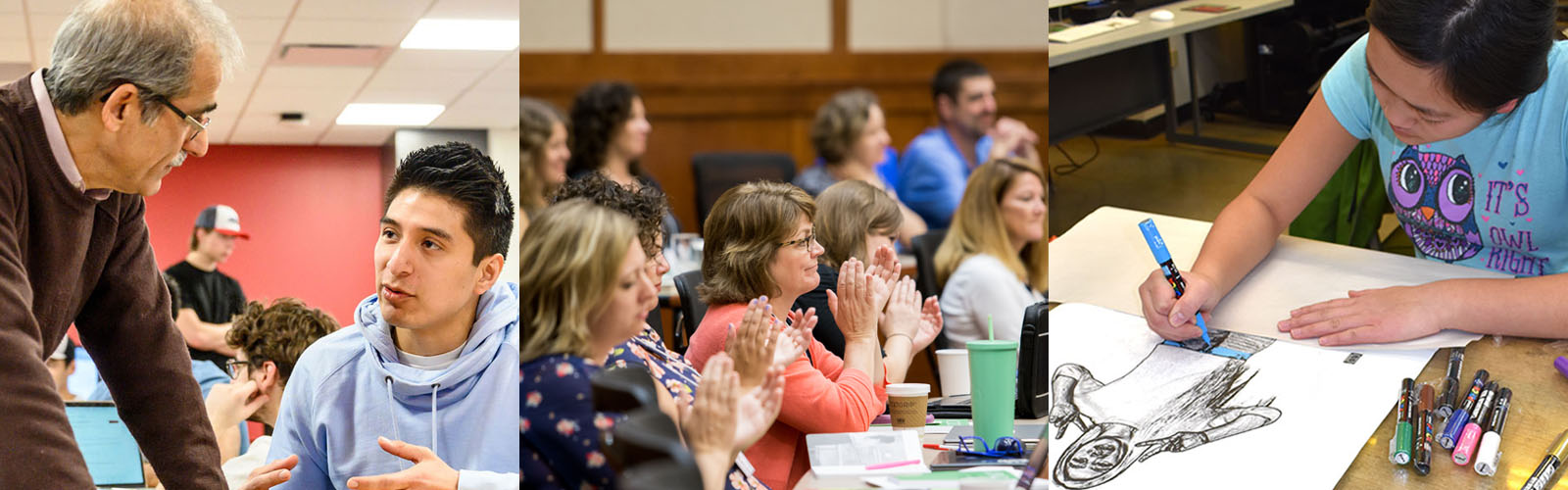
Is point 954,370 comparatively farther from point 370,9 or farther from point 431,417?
point 370,9

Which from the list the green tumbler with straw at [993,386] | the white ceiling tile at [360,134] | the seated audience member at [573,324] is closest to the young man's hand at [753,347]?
the seated audience member at [573,324]

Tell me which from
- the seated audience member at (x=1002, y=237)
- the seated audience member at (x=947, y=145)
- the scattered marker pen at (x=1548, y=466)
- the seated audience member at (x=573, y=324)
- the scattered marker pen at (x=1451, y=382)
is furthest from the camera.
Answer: the seated audience member at (x=947, y=145)

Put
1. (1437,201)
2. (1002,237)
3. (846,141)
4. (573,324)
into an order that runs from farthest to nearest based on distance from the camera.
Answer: (1002,237) < (846,141) < (1437,201) < (573,324)

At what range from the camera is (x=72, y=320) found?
1.12 m

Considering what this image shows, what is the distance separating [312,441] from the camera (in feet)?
3.90

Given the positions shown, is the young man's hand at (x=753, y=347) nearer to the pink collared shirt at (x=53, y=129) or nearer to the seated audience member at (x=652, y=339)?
the seated audience member at (x=652, y=339)

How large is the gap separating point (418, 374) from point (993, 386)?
0.61 m

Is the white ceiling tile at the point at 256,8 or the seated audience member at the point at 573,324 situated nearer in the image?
the seated audience member at the point at 573,324

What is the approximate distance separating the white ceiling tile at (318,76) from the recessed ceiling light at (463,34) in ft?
0.20

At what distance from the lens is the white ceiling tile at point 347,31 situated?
1.17 meters

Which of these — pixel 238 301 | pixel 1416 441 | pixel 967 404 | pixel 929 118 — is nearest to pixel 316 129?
pixel 238 301

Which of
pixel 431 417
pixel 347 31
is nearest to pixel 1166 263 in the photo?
pixel 431 417

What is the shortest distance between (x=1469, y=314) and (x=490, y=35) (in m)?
1.13

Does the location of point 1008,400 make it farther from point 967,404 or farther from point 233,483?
point 233,483
